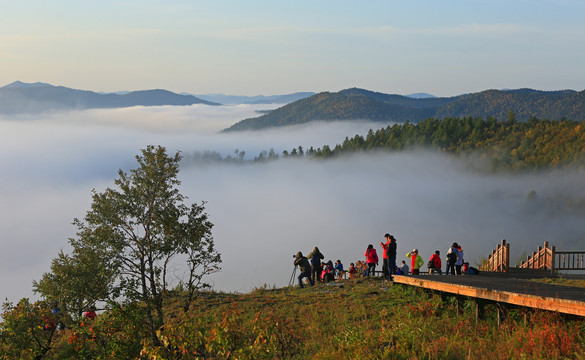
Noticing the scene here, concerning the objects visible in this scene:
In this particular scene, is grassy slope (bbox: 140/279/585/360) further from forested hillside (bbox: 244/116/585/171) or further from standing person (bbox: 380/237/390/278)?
forested hillside (bbox: 244/116/585/171)

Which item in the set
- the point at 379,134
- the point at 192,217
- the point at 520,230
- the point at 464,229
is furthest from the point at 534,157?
the point at 192,217

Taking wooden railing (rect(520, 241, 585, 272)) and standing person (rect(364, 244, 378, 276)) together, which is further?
wooden railing (rect(520, 241, 585, 272))

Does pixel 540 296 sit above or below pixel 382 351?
above

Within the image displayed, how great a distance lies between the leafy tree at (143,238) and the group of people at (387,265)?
186 inches

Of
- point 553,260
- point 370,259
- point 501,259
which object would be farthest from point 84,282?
point 553,260

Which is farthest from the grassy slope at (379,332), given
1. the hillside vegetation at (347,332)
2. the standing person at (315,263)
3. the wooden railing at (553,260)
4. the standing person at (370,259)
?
the wooden railing at (553,260)

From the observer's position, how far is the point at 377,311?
15.5 metres

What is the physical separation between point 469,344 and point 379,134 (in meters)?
185

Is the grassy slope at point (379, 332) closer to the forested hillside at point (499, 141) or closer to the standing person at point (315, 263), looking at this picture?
the standing person at point (315, 263)

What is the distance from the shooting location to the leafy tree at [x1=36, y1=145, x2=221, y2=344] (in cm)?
1767

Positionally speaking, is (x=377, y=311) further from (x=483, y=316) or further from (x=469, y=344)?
(x=469, y=344)

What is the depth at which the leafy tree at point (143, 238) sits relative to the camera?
58.0 ft

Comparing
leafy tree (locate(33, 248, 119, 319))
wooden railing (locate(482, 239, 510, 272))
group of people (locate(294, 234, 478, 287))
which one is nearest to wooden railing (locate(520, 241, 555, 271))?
wooden railing (locate(482, 239, 510, 272))

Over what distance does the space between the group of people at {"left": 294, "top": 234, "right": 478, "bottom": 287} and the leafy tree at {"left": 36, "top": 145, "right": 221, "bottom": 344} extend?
473cm
